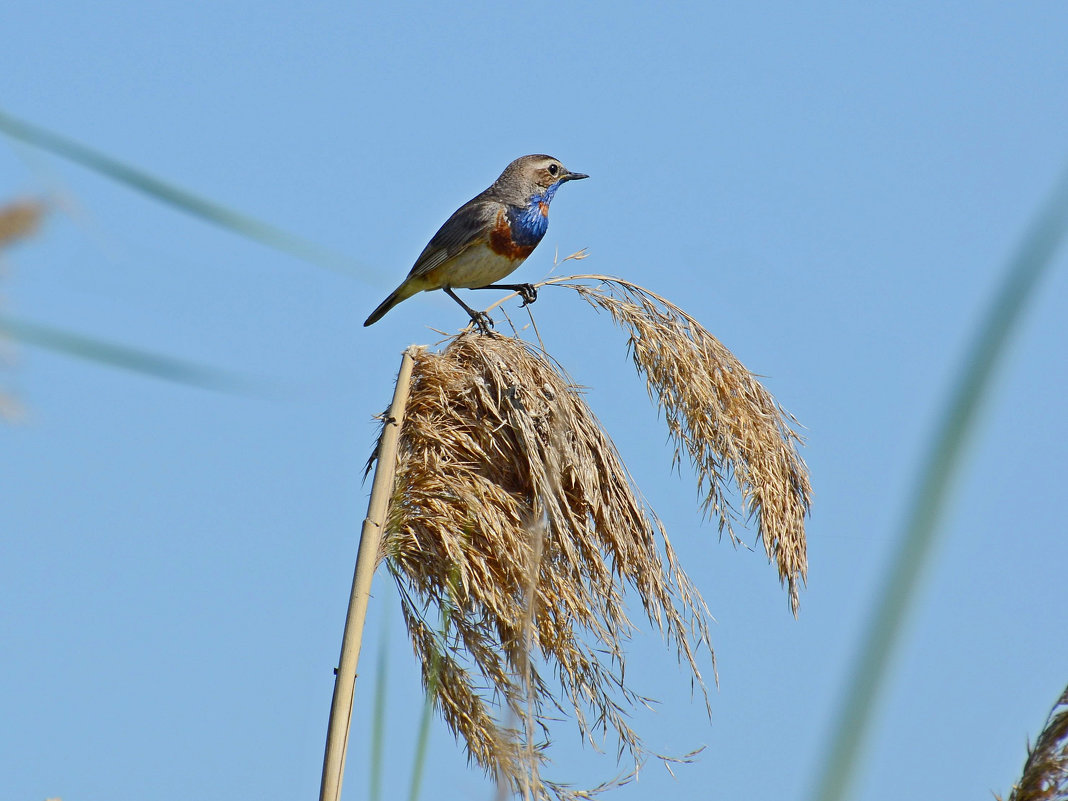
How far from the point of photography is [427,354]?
2.67m

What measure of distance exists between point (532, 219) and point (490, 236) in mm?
296

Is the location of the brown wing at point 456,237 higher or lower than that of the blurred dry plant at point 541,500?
higher

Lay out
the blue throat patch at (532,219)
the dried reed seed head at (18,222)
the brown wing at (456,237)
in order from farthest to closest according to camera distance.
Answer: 1. the blue throat patch at (532,219)
2. the brown wing at (456,237)
3. the dried reed seed head at (18,222)

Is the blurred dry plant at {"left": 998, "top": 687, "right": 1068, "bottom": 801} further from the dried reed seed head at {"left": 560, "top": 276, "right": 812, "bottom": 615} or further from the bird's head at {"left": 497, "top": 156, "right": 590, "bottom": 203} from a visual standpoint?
the bird's head at {"left": 497, "top": 156, "right": 590, "bottom": 203}

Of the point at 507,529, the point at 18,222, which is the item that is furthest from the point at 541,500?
the point at 18,222

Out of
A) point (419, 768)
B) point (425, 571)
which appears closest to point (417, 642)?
point (425, 571)

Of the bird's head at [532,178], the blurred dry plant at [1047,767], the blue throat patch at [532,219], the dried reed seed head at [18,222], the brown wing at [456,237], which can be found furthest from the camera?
the bird's head at [532,178]

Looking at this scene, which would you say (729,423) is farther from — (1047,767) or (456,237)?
(456,237)

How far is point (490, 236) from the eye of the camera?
221 inches

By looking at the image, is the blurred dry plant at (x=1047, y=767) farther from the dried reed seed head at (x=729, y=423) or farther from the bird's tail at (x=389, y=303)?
the bird's tail at (x=389, y=303)

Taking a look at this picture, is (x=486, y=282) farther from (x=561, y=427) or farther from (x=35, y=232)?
(x=35, y=232)

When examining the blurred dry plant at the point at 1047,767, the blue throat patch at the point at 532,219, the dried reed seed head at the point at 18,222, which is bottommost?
the blurred dry plant at the point at 1047,767

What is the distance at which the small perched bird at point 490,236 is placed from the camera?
557cm

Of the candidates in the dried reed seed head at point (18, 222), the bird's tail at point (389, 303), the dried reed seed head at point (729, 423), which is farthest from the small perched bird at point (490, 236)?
the dried reed seed head at point (18, 222)
